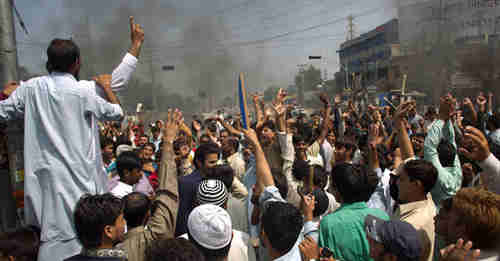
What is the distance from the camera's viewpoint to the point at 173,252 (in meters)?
1.75

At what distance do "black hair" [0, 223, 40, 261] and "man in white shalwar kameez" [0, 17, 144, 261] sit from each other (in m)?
0.05

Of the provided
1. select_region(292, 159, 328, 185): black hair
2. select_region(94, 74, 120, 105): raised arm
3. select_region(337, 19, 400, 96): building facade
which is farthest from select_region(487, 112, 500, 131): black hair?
select_region(337, 19, 400, 96): building facade

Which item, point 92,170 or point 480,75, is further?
point 480,75

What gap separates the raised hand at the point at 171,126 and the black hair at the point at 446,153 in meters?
2.70

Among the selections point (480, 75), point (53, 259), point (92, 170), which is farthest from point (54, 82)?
point (480, 75)

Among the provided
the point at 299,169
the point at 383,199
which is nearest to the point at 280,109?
the point at 299,169

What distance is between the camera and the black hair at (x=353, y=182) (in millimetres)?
2691

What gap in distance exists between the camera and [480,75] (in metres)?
27.3

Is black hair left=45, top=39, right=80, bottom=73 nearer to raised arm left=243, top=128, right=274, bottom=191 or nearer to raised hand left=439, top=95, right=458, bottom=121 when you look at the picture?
raised arm left=243, top=128, right=274, bottom=191

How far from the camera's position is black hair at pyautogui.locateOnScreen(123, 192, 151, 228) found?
8.68 ft

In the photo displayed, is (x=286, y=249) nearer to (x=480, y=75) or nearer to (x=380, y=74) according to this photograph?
(x=480, y=75)

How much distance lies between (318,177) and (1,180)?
8.58 feet

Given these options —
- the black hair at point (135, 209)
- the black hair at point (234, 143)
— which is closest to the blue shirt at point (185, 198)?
the black hair at point (135, 209)

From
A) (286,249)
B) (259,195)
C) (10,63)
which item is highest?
(10,63)
